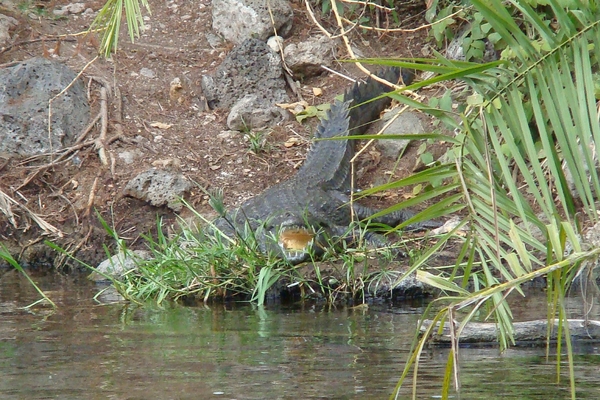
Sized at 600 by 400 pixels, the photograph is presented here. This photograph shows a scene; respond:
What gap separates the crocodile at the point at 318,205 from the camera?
4.97 meters

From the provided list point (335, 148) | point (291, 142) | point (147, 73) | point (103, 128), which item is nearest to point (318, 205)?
point (335, 148)

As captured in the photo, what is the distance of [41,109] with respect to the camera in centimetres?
673

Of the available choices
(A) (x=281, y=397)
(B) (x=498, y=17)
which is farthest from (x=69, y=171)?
(B) (x=498, y=17)

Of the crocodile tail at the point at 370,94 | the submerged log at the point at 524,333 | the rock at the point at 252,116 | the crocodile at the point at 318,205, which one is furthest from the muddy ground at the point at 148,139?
the submerged log at the point at 524,333

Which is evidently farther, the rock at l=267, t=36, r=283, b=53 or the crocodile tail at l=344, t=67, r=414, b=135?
the rock at l=267, t=36, r=283, b=53

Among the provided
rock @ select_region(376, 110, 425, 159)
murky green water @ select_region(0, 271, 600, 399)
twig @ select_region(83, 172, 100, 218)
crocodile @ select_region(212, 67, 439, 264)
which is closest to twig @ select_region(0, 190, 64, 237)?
twig @ select_region(83, 172, 100, 218)

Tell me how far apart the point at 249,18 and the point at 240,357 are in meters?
5.13

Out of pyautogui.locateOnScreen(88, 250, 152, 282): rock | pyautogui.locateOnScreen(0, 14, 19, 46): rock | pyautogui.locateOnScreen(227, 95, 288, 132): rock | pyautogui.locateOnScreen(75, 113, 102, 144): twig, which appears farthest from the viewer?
pyautogui.locateOnScreen(0, 14, 19, 46): rock

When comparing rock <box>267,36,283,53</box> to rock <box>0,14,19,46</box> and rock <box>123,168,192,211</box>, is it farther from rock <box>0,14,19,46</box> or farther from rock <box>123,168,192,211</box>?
rock <box>0,14,19,46</box>

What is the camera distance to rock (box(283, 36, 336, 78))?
756 centimetres

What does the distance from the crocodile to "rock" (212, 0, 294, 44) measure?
1.16 m

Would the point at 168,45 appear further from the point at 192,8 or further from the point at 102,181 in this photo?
the point at 102,181

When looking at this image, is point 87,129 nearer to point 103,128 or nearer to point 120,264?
point 103,128

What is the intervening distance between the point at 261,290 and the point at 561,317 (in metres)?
3.21
